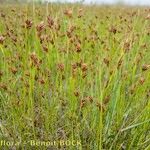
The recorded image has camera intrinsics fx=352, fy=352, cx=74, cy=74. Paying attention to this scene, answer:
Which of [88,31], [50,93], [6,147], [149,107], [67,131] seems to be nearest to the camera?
[149,107]

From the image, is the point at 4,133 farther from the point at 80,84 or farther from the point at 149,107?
the point at 149,107

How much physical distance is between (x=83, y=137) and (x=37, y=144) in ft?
0.74

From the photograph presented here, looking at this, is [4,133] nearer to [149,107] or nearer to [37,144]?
[37,144]

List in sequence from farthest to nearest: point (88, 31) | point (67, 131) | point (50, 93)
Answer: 1. point (88, 31)
2. point (50, 93)
3. point (67, 131)

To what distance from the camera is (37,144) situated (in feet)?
5.47

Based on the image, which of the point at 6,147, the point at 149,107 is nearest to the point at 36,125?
the point at 6,147

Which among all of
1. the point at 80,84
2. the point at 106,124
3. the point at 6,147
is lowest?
the point at 6,147

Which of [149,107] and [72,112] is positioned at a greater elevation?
[149,107]

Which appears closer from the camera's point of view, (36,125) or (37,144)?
(37,144)

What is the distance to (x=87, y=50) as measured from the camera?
2645 mm

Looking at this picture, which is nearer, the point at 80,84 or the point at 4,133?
the point at 4,133

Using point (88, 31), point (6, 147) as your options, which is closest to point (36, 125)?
point (6, 147)

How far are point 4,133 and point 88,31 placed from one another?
4.76ft

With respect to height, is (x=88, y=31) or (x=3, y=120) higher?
(x=88, y=31)
